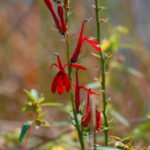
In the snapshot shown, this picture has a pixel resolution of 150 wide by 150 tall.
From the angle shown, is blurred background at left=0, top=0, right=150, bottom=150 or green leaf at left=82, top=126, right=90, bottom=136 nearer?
green leaf at left=82, top=126, right=90, bottom=136

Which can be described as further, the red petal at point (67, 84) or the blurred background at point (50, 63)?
the blurred background at point (50, 63)

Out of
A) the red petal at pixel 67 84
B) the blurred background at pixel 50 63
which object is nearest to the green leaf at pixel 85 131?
the red petal at pixel 67 84

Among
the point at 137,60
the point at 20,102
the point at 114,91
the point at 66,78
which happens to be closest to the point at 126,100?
the point at 114,91

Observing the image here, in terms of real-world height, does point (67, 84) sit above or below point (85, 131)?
above

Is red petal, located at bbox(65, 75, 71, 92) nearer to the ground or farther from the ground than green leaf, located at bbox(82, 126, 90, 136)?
farther from the ground

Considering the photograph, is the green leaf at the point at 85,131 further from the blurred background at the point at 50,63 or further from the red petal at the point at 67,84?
the blurred background at the point at 50,63

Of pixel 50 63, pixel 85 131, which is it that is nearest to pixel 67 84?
pixel 85 131

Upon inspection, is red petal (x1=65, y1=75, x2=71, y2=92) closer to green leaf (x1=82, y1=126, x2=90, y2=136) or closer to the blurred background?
green leaf (x1=82, y1=126, x2=90, y2=136)

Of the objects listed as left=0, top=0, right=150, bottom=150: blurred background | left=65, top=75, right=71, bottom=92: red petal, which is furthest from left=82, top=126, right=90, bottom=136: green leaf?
left=0, top=0, right=150, bottom=150: blurred background

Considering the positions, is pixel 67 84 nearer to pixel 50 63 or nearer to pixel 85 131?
pixel 85 131

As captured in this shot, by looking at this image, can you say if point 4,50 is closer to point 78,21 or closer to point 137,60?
point 78,21

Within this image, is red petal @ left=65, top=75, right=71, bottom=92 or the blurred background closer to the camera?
red petal @ left=65, top=75, right=71, bottom=92
